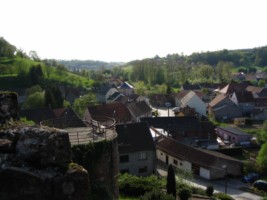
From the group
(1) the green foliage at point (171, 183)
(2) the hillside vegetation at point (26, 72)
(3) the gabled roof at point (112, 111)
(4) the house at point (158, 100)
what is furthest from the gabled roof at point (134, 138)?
(2) the hillside vegetation at point (26, 72)

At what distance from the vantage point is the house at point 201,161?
34625 mm

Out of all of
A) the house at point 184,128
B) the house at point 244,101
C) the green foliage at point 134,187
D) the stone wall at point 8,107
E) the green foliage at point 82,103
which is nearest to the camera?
the stone wall at point 8,107

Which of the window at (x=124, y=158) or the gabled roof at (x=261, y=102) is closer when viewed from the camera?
the window at (x=124, y=158)

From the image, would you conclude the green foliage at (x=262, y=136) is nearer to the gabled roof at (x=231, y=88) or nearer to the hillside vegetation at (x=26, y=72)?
the gabled roof at (x=231, y=88)

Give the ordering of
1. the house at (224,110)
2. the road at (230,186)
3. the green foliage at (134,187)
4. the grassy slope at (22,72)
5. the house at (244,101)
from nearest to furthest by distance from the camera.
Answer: the green foliage at (134,187) → the road at (230,186) → the house at (224,110) → the house at (244,101) → the grassy slope at (22,72)

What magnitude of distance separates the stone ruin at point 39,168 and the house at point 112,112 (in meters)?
43.6

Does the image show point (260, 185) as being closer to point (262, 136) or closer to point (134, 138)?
point (134, 138)

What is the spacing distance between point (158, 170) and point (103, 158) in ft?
87.5

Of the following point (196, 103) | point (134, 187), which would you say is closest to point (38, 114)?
point (134, 187)

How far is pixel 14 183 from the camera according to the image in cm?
570

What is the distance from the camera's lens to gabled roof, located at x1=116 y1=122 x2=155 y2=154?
3422cm

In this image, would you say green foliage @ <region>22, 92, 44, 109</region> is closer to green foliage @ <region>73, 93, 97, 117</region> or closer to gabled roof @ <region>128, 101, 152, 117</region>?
green foliage @ <region>73, 93, 97, 117</region>

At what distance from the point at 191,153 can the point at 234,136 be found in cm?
1377

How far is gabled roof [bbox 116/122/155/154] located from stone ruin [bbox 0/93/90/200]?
27986 millimetres
